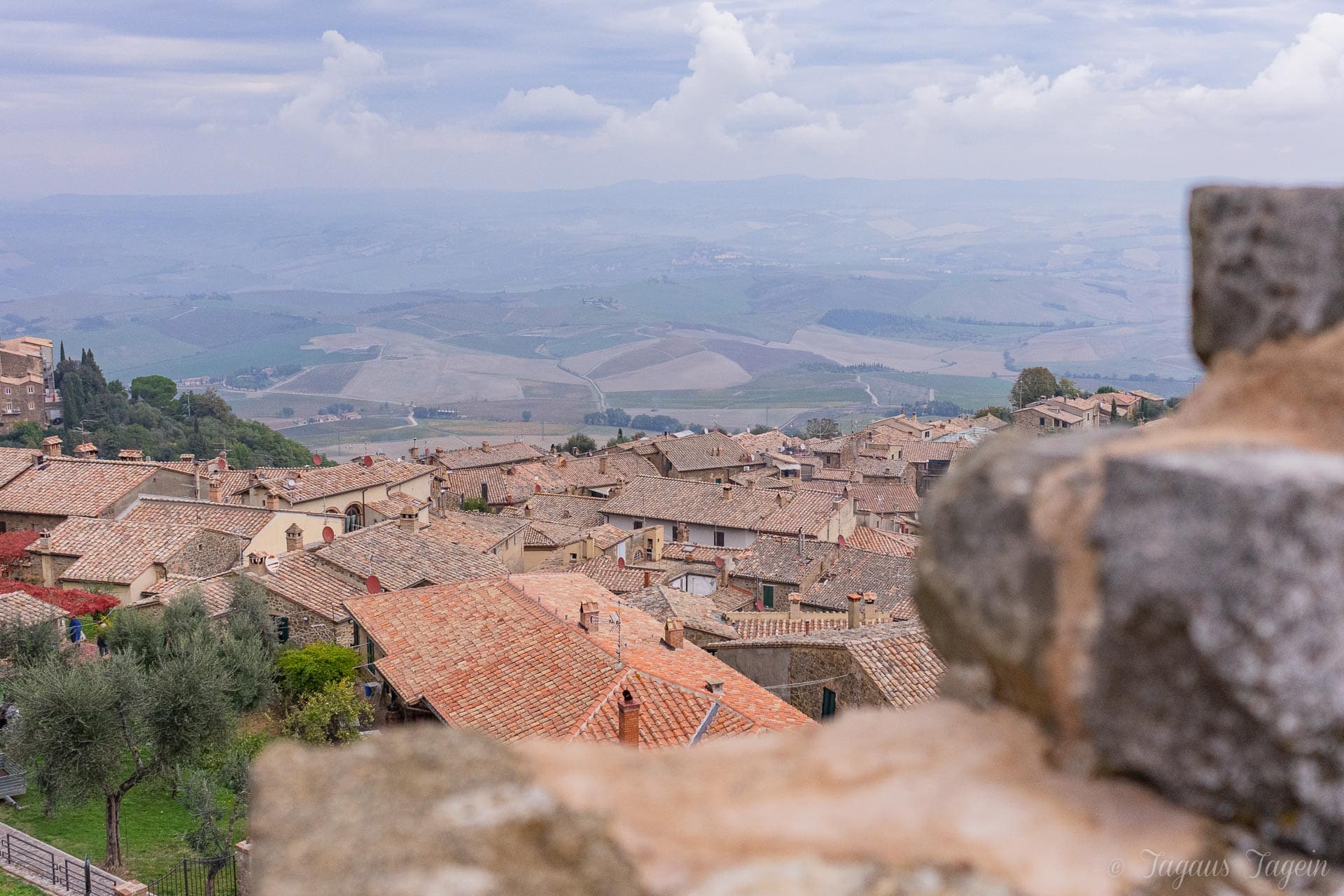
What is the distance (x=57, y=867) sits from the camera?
17688mm

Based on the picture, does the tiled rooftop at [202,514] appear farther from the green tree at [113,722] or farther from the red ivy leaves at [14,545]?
the green tree at [113,722]

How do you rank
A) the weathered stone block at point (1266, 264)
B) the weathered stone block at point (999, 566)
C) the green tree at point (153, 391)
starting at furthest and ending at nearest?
the green tree at point (153, 391) → the weathered stone block at point (1266, 264) → the weathered stone block at point (999, 566)

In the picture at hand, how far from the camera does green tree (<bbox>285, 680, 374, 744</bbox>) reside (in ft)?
70.5

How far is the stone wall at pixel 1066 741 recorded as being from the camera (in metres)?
2.30

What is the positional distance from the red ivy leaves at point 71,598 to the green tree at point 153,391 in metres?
80.7

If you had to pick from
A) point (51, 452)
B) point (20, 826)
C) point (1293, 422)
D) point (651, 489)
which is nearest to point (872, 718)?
point (1293, 422)

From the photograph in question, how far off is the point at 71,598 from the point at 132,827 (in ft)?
40.2

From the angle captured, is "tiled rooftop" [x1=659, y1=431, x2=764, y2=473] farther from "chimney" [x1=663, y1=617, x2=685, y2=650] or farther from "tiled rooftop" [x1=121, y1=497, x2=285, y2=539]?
"chimney" [x1=663, y1=617, x2=685, y2=650]

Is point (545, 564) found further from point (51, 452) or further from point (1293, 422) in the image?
point (1293, 422)

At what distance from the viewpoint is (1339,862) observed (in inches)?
97.0

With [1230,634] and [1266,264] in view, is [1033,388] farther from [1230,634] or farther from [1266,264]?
[1230,634]

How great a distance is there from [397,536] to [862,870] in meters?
34.1

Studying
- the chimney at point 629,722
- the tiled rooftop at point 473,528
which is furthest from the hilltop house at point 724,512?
the chimney at point 629,722

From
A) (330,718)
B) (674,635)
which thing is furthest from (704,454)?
(330,718)
